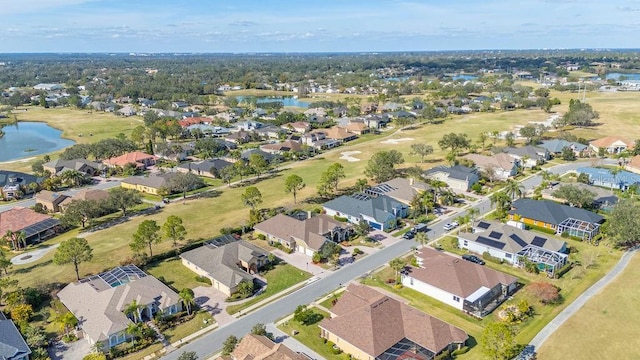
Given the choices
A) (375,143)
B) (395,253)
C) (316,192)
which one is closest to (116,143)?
(316,192)

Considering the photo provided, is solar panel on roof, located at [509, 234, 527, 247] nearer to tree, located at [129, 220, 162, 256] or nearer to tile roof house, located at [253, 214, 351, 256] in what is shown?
tile roof house, located at [253, 214, 351, 256]

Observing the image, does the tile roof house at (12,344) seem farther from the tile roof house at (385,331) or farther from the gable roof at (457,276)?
the gable roof at (457,276)

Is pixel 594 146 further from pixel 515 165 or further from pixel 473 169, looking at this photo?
pixel 473 169

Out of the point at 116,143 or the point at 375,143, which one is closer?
the point at 116,143

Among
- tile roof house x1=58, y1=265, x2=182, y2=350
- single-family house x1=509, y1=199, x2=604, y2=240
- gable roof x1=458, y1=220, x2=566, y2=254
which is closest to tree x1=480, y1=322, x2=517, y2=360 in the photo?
gable roof x1=458, y1=220, x2=566, y2=254

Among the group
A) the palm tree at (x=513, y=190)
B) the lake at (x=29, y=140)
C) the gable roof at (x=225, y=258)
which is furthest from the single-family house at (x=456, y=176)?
the lake at (x=29, y=140)

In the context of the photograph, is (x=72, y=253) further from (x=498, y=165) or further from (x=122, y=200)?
(x=498, y=165)
